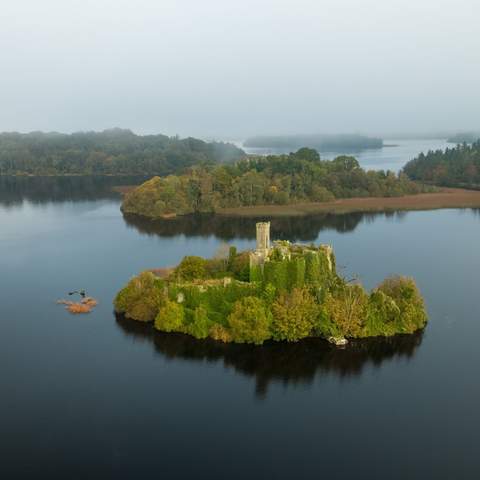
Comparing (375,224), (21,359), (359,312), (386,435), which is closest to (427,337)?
(359,312)

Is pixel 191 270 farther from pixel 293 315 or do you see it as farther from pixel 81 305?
pixel 293 315

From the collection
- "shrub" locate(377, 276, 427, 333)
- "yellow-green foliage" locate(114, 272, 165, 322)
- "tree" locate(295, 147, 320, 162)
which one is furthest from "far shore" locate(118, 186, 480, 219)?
"shrub" locate(377, 276, 427, 333)

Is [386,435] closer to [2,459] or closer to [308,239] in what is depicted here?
[2,459]

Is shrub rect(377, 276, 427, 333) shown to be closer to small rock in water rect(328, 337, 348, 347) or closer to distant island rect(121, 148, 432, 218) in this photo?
small rock in water rect(328, 337, 348, 347)

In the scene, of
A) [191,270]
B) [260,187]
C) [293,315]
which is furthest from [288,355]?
[260,187]

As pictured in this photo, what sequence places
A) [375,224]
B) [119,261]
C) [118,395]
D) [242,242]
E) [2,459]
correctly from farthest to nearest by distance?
1. [375,224]
2. [242,242]
3. [119,261]
4. [118,395]
5. [2,459]
